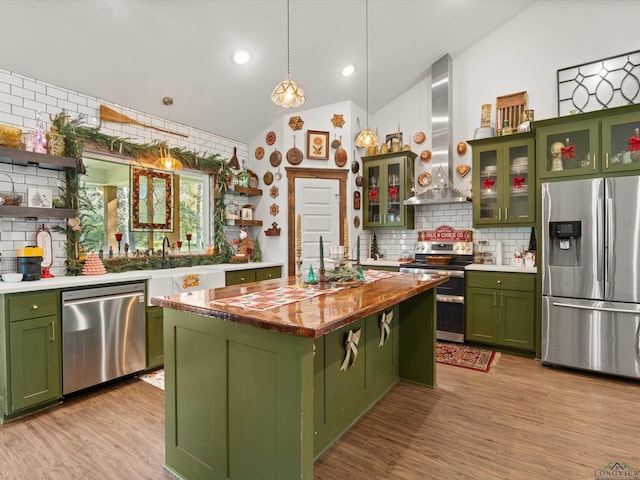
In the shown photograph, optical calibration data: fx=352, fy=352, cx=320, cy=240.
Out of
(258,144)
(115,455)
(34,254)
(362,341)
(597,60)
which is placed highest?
(597,60)

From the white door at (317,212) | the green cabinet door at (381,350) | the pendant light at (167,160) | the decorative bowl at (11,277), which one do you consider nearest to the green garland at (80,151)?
the pendant light at (167,160)

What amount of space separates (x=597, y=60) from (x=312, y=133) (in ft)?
11.5

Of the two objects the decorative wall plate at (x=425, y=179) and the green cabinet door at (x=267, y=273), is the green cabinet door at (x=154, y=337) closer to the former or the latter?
the green cabinet door at (x=267, y=273)

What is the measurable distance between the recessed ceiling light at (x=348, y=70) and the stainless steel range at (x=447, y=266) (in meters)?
2.44

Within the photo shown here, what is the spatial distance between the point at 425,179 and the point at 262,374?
4.30 metres

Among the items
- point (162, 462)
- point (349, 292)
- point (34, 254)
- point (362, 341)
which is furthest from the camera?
point (34, 254)

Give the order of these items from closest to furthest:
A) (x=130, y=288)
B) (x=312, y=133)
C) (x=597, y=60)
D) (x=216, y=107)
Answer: (x=130, y=288) < (x=597, y=60) < (x=216, y=107) < (x=312, y=133)

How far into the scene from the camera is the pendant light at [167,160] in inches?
153

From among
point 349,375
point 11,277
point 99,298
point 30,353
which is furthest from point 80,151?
point 349,375

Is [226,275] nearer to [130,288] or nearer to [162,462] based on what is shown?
[130,288]

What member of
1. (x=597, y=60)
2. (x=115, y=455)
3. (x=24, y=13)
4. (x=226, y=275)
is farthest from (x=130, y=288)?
(x=597, y=60)

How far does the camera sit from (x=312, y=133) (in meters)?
5.09

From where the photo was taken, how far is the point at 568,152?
366cm

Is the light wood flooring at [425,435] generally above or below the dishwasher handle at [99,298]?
below
